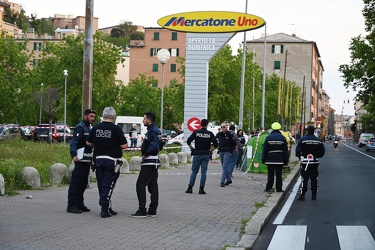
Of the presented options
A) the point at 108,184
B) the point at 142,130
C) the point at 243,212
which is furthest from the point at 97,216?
the point at 142,130

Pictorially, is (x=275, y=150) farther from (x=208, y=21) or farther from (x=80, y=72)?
(x=80, y=72)

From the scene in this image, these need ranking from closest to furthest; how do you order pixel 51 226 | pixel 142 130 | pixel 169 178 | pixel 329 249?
pixel 329 249, pixel 51 226, pixel 169 178, pixel 142 130

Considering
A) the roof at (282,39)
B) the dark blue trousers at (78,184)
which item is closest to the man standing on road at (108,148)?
the dark blue trousers at (78,184)

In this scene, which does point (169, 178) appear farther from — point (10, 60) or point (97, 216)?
point (10, 60)

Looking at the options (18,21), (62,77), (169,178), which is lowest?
(169,178)

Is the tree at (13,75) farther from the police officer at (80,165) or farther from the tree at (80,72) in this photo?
the police officer at (80,165)

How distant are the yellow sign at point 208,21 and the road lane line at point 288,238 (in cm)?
2001

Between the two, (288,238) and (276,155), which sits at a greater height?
(276,155)

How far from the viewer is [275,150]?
62.0 feet

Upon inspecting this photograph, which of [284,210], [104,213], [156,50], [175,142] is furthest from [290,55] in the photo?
[104,213]

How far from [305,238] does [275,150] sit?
25.8 feet

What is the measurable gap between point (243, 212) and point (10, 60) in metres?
57.1

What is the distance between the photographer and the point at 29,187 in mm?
17172

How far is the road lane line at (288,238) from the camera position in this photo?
10289 mm
